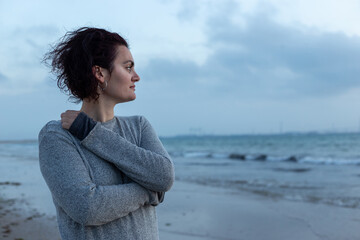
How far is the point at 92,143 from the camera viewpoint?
1449 millimetres

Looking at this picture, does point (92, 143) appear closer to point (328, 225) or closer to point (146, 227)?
point (146, 227)

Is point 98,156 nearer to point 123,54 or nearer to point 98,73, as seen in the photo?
point 98,73

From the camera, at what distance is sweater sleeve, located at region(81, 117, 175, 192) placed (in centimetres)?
146

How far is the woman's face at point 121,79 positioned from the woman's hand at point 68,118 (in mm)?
186

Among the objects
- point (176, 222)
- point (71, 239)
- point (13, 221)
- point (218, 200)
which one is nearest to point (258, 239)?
point (176, 222)

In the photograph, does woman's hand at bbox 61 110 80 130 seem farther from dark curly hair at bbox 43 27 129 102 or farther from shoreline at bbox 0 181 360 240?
shoreline at bbox 0 181 360 240

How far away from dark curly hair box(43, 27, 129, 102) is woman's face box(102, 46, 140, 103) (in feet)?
0.09

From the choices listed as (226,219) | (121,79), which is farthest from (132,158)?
(226,219)

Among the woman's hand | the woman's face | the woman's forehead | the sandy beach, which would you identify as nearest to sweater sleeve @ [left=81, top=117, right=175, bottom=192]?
the woman's hand

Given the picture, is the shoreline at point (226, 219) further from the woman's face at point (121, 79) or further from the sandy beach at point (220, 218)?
the woman's face at point (121, 79)

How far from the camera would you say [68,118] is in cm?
147

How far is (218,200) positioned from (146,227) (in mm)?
6766

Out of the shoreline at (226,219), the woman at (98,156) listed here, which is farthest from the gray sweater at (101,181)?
the shoreline at (226,219)

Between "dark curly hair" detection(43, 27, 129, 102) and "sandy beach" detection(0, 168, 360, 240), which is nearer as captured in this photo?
"dark curly hair" detection(43, 27, 129, 102)
